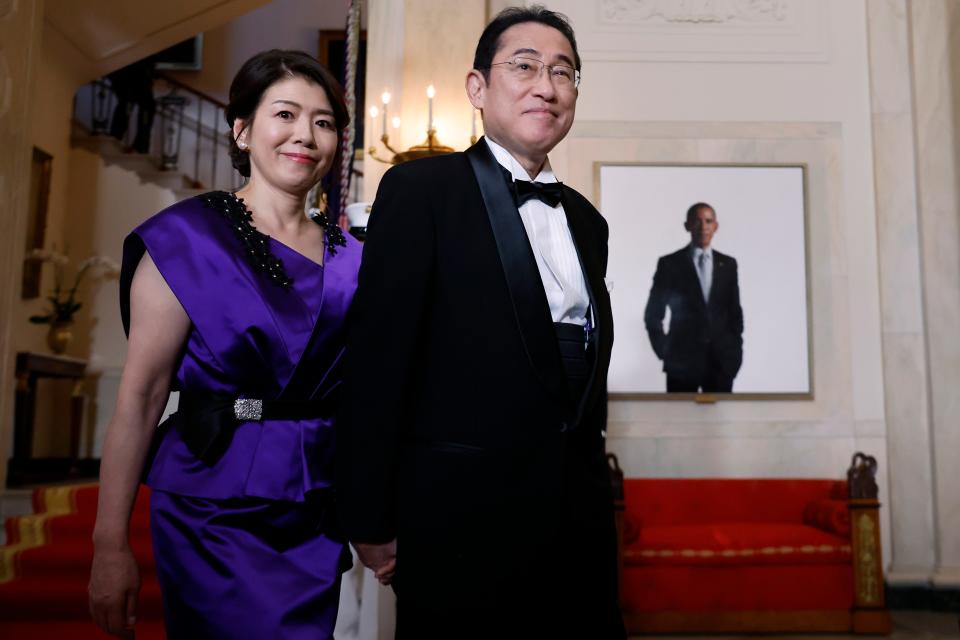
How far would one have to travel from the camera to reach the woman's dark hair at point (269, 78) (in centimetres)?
171

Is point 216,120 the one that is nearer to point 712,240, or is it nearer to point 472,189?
point 712,240

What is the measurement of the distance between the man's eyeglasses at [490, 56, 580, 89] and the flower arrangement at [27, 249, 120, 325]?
6.66 meters

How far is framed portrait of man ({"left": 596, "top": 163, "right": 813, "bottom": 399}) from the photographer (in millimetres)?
5750

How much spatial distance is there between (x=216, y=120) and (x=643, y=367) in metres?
7.03

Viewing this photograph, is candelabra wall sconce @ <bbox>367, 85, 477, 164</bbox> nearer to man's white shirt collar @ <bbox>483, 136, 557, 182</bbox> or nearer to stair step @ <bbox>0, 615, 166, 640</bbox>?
stair step @ <bbox>0, 615, 166, 640</bbox>

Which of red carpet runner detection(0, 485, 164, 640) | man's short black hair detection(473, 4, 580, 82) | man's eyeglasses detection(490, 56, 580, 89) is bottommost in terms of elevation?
red carpet runner detection(0, 485, 164, 640)

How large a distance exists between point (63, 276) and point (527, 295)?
316 inches

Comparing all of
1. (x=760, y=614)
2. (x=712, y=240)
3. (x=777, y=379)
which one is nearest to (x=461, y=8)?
(x=712, y=240)

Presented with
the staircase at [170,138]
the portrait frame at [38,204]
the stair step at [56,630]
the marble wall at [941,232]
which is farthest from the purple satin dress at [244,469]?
the staircase at [170,138]

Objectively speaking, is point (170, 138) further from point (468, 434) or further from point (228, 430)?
point (468, 434)

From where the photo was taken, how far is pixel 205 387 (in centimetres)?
159

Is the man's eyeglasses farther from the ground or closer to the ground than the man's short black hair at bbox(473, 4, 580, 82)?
closer to the ground

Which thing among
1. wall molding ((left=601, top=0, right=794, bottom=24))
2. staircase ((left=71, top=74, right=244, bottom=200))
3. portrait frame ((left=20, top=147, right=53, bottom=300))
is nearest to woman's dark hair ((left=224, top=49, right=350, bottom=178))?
wall molding ((left=601, top=0, right=794, bottom=24))

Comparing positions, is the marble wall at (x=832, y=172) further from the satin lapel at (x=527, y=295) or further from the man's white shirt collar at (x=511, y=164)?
the satin lapel at (x=527, y=295)
